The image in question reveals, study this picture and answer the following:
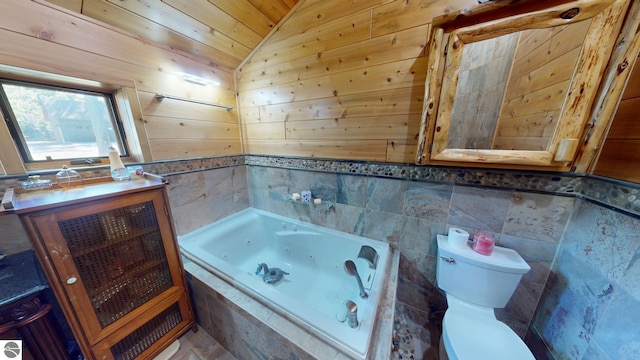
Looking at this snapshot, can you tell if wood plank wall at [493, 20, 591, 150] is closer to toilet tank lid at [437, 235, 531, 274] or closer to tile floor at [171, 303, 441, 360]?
toilet tank lid at [437, 235, 531, 274]

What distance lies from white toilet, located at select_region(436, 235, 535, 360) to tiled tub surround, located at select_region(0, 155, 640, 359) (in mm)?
160

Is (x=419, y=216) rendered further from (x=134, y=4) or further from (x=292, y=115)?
(x=134, y=4)

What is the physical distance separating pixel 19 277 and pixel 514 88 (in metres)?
2.72

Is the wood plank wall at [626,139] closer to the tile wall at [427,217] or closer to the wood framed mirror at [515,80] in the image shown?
the wood framed mirror at [515,80]

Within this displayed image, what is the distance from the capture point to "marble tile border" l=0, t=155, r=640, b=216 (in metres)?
0.79

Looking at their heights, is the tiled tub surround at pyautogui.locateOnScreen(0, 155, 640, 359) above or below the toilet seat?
above

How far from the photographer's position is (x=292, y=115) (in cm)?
169

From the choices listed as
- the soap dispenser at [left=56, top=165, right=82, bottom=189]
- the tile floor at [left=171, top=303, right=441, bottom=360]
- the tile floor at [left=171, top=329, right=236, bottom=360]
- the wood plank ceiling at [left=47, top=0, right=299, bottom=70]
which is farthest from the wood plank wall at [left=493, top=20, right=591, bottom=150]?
the soap dispenser at [left=56, top=165, right=82, bottom=189]

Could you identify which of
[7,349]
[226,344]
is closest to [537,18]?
[226,344]

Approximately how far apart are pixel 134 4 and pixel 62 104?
0.77 metres

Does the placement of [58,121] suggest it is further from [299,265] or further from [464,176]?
[464,176]

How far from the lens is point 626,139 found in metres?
0.76

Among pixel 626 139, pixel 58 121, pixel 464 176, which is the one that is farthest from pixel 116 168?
pixel 626 139

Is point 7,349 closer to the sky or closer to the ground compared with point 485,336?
closer to the sky
